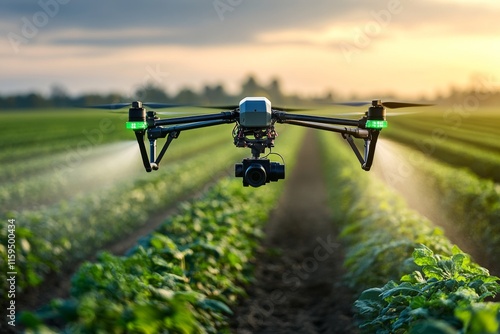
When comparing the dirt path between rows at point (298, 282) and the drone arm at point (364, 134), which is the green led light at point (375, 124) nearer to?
the drone arm at point (364, 134)

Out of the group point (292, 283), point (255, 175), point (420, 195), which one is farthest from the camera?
point (420, 195)

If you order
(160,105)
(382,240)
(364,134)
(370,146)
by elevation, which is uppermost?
(160,105)

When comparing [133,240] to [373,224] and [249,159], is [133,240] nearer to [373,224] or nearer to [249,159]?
[373,224]

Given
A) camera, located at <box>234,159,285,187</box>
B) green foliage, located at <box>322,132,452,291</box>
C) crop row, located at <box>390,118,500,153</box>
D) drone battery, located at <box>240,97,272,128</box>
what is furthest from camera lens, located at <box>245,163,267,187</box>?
crop row, located at <box>390,118,500,153</box>

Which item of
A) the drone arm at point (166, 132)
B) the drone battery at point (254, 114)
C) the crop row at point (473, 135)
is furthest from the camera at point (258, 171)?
the crop row at point (473, 135)

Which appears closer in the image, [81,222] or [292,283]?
[292,283]

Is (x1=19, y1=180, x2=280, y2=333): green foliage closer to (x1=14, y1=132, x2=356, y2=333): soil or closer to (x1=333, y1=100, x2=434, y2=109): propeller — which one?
(x1=14, y1=132, x2=356, y2=333): soil

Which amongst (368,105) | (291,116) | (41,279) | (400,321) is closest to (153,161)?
(291,116)

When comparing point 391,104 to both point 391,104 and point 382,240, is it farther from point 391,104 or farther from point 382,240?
point 382,240

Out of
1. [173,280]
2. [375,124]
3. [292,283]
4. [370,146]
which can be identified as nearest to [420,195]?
[292,283]
